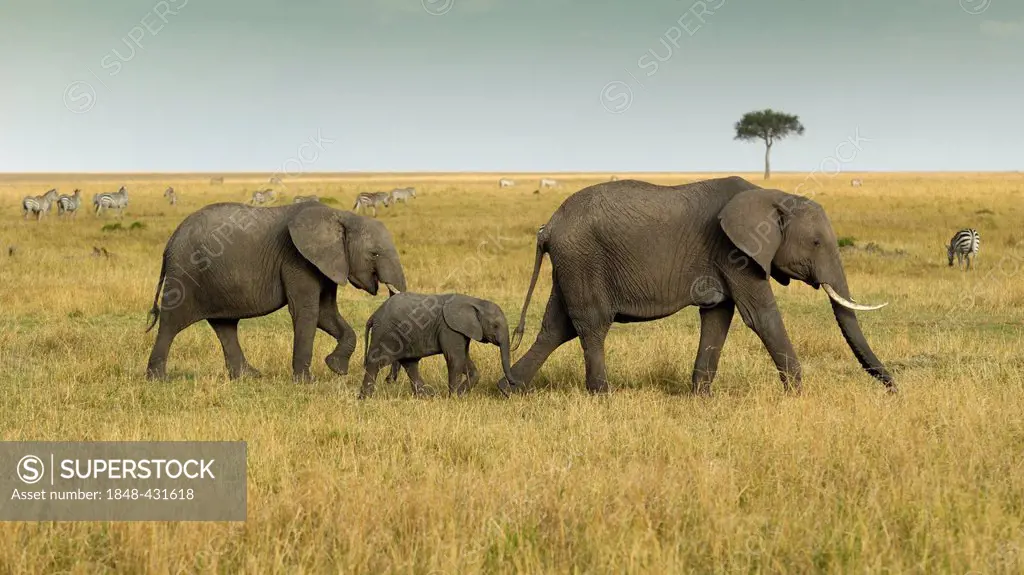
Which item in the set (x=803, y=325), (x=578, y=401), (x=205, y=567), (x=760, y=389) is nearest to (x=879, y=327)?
(x=803, y=325)

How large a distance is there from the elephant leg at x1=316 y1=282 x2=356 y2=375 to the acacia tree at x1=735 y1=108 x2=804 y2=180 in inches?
3194

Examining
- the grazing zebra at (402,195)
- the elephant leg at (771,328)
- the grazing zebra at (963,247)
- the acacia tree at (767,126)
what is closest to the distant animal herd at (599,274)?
the elephant leg at (771,328)

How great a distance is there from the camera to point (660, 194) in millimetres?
9125

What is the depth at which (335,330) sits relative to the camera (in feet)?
33.2

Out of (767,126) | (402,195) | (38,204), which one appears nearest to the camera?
(38,204)

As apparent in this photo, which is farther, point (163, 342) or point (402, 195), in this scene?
point (402, 195)

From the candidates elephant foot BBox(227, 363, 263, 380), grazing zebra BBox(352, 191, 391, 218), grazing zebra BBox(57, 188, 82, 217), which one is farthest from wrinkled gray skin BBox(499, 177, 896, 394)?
grazing zebra BBox(57, 188, 82, 217)

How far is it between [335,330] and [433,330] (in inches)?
58.9

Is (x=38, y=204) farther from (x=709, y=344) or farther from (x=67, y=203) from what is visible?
(x=709, y=344)

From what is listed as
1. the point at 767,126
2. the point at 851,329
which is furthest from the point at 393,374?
the point at 767,126

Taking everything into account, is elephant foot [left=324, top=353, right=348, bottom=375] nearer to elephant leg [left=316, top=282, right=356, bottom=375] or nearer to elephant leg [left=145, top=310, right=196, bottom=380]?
elephant leg [left=316, top=282, right=356, bottom=375]

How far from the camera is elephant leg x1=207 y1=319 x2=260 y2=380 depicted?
10.3 metres

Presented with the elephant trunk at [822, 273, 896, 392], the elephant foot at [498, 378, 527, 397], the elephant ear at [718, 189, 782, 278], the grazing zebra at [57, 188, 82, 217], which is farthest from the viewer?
the grazing zebra at [57, 188, 82, 217]

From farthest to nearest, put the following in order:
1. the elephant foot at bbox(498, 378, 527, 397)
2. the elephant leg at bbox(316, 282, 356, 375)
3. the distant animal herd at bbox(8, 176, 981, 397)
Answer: the elephant leg at bbox(316, 282, 356, 375)
the elephant foot at bbox(498, 378, 527, 397)
the distant animal herd at bbox(8, 176, 981, 397)
